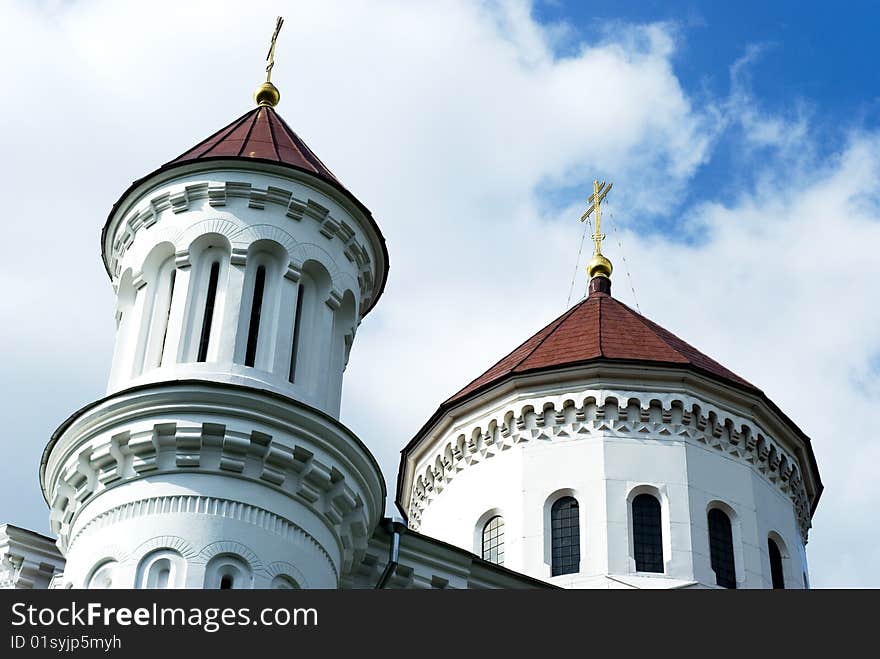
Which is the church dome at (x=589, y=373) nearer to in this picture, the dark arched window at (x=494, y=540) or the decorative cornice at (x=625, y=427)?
the decorative cornice at (x=625, y=427)

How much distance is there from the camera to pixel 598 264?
3594 cm

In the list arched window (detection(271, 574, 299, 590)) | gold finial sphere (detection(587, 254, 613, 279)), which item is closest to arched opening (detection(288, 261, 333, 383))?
arched window (detection(271, 574, 299, 590))

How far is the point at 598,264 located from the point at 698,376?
6249 millimetres

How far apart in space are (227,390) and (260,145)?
5.03m

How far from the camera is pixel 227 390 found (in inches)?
776

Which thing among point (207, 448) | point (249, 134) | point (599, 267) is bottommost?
point (207, 448)

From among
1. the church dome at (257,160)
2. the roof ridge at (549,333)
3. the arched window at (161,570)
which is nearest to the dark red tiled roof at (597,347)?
the roof ridge at (549,333)

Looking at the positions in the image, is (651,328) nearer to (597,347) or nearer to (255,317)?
(597,347)

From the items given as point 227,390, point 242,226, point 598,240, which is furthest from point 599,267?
point 227,390

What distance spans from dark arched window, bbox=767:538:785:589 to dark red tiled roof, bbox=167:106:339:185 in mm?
11717

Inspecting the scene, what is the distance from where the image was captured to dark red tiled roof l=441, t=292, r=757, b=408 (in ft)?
101
